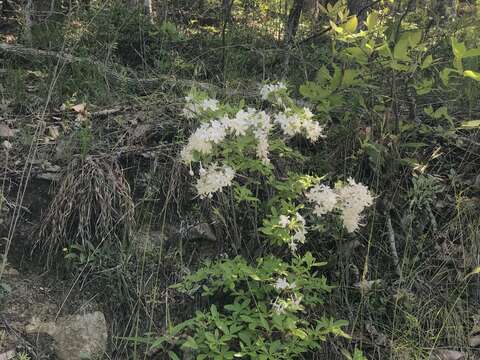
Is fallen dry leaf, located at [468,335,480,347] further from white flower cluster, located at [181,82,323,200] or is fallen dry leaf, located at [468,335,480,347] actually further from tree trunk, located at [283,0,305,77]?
tree trunk, located at [283,0,305,77]

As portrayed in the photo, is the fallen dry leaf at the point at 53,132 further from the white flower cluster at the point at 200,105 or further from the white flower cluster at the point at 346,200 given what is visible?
the white flower cluster at the point at 346,200

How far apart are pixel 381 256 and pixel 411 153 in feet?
2.13

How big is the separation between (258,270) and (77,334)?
883mm

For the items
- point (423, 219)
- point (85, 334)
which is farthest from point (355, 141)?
point (85, 334)

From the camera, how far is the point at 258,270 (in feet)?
7.35

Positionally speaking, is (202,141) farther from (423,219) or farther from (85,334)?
(423,219)

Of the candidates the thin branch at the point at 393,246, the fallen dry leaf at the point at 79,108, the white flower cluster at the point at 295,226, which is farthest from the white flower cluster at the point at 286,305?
the fallen dry leaf at the point at 79,108

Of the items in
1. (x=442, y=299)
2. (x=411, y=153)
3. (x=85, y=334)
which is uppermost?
(x=411, y=153)

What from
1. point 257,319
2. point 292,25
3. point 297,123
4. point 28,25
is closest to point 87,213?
point 257,319

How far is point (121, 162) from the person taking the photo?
114 inches

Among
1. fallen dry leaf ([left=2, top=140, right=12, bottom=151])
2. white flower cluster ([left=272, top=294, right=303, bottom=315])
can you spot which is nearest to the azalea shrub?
white flower cluster ([left=272, top=294, right=303, bottom=315])

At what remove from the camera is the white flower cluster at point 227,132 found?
2.15 metres

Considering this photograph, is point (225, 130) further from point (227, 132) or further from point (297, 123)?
point (297, 123)

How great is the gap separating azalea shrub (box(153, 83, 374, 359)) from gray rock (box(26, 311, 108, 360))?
1.03 feet
